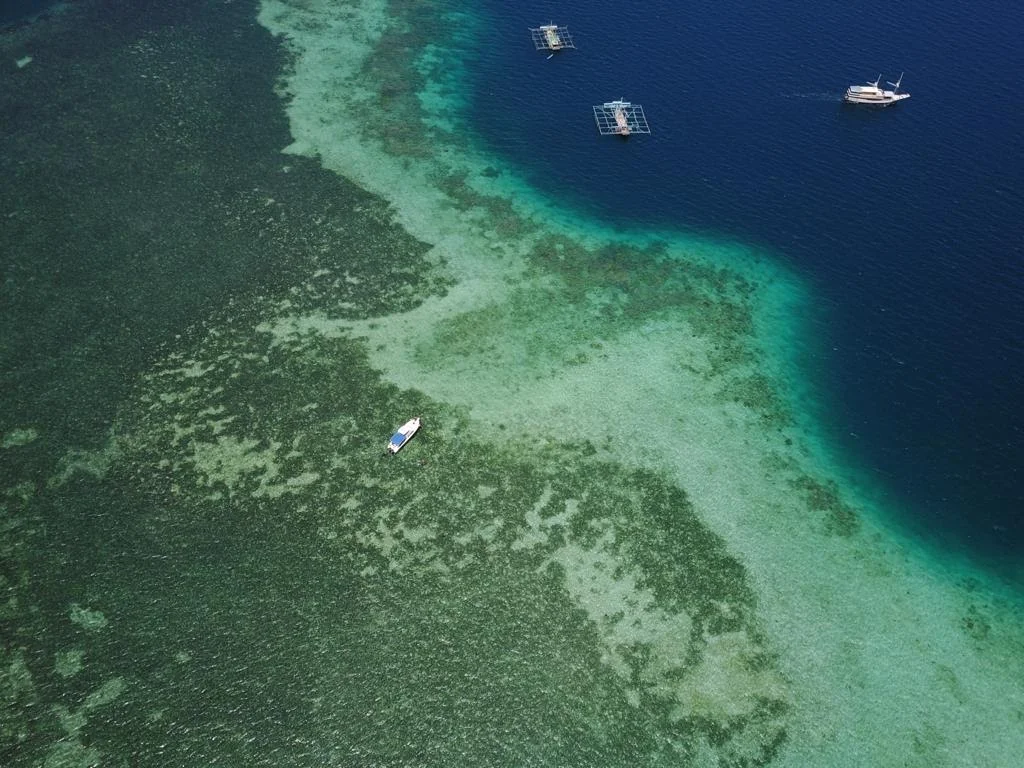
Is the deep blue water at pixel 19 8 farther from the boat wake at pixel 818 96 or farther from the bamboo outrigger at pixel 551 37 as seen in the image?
the boat wake at pixel 818 96

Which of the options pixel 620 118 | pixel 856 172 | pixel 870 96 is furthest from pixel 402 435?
pixel 870 96

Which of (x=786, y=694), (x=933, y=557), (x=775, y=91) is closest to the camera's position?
(x=786, y=694)

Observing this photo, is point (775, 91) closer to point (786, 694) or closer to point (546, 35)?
point (546, 35)

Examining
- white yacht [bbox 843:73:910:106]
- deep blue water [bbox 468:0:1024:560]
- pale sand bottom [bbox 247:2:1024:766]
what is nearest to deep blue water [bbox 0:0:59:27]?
pale sand bottom [bbox 247:2:1024:766]

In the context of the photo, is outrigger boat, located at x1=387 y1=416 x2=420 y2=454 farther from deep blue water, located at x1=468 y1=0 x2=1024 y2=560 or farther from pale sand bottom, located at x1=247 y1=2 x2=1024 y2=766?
deep blue water, located at x1=468 y1=0 x2=1024 y2=560

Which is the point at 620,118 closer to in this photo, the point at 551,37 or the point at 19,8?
the point at 551,37

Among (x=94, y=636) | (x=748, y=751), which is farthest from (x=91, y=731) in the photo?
Answer: (x=748, y=751)

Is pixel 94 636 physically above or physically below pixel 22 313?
below
